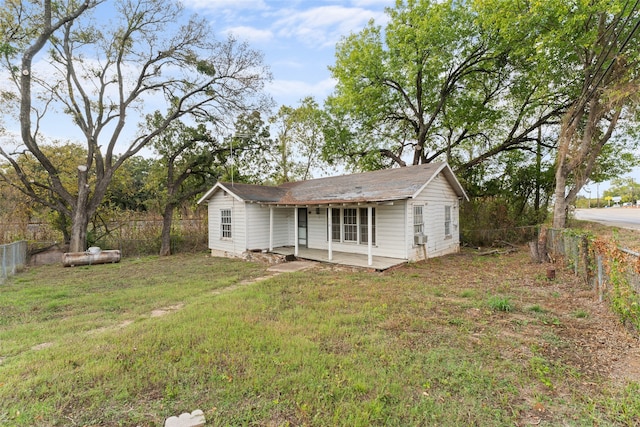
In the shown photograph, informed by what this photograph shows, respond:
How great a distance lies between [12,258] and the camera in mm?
9953

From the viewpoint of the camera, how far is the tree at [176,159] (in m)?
14.6

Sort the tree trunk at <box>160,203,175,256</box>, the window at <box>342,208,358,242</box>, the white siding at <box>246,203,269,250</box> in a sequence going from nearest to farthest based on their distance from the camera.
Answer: the window at <box>342,208,358,242</box> < the white siding at <box>246,203,269,250</box> < the tree trunk at <box>160,203,175,256</box>

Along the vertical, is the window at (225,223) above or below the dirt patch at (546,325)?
above

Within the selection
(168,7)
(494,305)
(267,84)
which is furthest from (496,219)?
(168,7)

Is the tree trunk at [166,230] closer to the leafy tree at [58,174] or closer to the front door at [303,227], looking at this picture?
the leafy tree at [58,174]

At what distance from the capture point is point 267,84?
15258mm

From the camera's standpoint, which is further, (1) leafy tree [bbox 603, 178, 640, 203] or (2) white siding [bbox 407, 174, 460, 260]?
(1) leafy tree [bbox 603, 178, 640, 203]

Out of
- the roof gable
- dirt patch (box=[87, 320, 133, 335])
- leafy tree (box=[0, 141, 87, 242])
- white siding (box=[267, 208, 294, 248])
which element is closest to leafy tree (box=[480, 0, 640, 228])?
the roof gable

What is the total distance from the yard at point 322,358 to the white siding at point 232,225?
5.91 meters

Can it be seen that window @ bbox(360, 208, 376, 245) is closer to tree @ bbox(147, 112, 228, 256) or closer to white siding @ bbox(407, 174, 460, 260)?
white siding @ bbox(407, 174, 460, 260)

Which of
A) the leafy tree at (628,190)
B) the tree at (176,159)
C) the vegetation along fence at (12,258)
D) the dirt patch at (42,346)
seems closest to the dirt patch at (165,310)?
the dirt patch at (42,346)

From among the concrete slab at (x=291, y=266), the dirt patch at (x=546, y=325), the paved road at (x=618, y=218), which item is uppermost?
the paved road at (x=618, y=218)

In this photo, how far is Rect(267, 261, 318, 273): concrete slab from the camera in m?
9.73

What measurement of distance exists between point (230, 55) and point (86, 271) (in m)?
11.2
